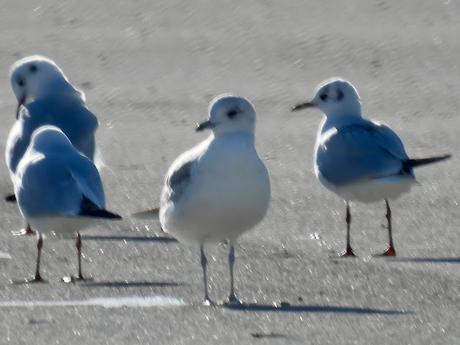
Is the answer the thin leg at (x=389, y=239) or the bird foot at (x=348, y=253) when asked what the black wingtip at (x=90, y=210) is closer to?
the bird foot at (x=348, y=253)

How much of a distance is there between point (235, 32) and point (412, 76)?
2442 millimetres

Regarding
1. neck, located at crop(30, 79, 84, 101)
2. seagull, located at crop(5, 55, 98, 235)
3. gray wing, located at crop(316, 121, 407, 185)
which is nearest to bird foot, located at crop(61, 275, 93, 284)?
seagull, located at crop(5, 55, 98, 235)

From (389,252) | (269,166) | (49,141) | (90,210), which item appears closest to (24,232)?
(49,141)

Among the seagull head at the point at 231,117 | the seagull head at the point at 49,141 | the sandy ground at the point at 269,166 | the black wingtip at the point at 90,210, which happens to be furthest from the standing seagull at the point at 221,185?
the seagull head at the point at 49,141

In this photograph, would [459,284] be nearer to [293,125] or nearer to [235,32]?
[293,125]

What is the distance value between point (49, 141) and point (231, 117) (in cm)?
146

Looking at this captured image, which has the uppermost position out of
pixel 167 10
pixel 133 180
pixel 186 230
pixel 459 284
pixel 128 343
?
pixel 128 343

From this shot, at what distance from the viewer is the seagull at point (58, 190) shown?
1059 centimetres

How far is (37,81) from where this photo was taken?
13969 mm

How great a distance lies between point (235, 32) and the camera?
19812 mm

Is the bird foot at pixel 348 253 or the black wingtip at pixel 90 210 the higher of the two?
the black wingtip at pixel 90 210

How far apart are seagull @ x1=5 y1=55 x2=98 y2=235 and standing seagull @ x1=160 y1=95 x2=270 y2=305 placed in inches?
94.6

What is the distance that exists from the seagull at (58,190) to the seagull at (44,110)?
1259mm

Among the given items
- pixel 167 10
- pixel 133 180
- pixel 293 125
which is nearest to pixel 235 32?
pixel 167 10
